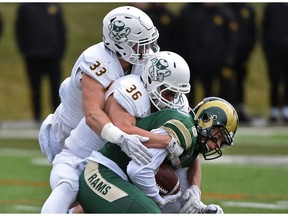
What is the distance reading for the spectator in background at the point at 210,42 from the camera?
17031 millimetres

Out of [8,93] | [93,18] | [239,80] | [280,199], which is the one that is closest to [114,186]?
[280,199]

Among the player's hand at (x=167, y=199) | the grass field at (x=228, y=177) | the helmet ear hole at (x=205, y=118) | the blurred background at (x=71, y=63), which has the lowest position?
the blurred background at (x=71, y=63)

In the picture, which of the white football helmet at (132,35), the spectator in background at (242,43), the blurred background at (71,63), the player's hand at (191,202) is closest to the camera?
the player's hand at (191,202)

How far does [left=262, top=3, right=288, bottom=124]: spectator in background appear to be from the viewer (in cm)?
1745

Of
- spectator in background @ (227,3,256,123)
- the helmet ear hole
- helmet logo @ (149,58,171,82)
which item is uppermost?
helmet logo @ (149,58,171,82)

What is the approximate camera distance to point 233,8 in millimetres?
17922

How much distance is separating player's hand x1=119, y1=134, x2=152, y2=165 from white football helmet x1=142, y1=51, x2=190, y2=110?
33 cm

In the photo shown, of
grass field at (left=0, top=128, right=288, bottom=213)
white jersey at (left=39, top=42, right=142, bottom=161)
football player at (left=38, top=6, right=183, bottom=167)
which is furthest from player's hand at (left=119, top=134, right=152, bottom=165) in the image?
grass field at (left=0, top=128, right=288, bottom=213)

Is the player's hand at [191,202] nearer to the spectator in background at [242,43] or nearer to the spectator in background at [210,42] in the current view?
the spectator in background at [210,42]

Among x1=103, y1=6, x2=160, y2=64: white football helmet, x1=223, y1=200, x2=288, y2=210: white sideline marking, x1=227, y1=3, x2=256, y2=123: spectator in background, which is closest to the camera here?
x1=103, y1=6, x2=160, y2=64: white football helmet

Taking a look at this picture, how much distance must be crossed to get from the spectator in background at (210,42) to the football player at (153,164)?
33.5 ft

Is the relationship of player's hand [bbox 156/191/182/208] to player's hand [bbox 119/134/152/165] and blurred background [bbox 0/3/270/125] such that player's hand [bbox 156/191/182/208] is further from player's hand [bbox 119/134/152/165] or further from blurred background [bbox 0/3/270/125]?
blurred background [bbox 0/3/270/125]

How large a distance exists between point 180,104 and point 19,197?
3.24m

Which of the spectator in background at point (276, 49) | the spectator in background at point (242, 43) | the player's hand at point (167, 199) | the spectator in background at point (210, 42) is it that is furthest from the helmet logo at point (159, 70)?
the spectator in background at point (242, 43)
